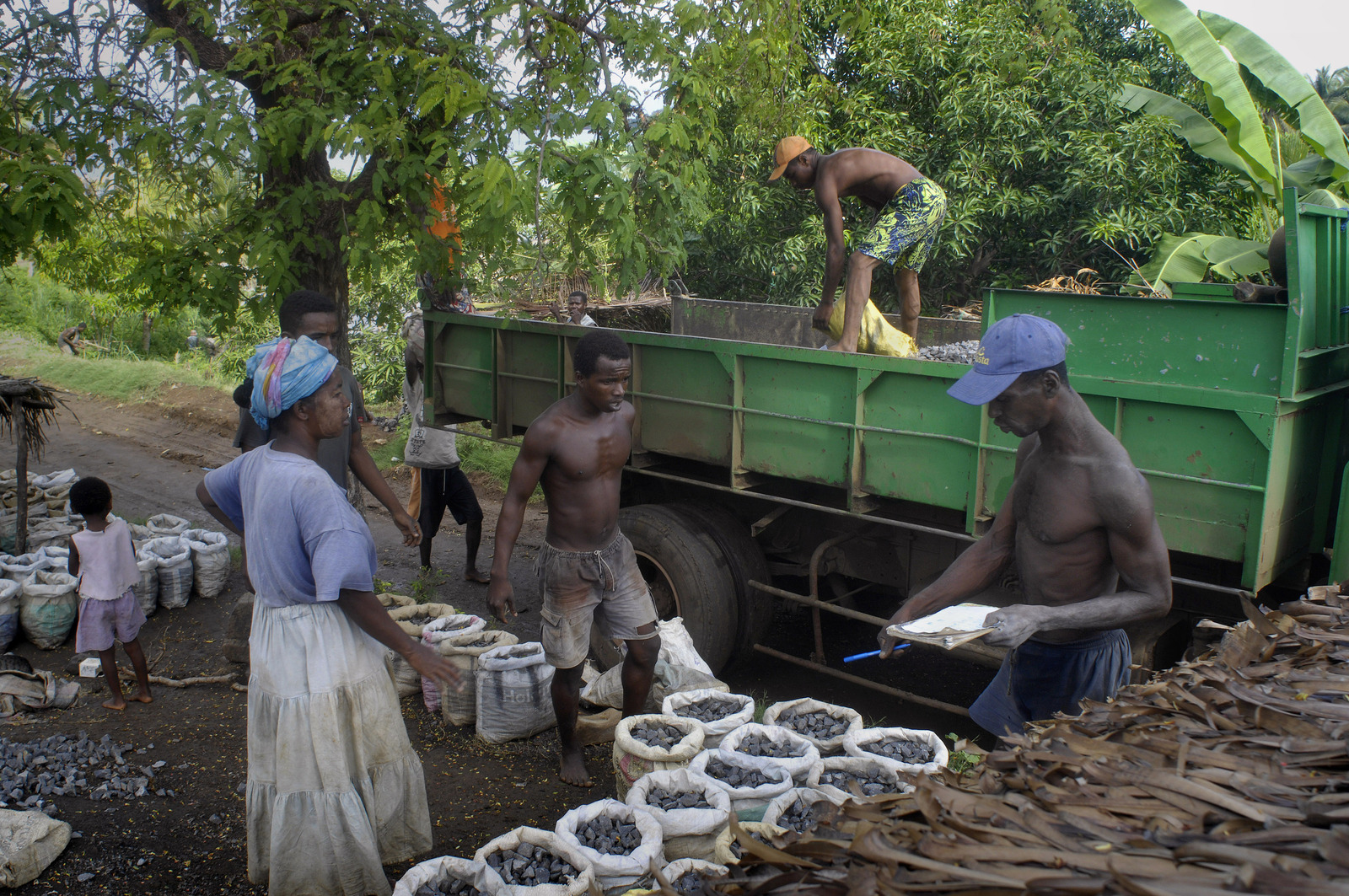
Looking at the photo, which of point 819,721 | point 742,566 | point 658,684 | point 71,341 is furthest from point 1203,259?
point 71,341

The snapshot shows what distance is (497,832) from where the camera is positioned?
3.65m

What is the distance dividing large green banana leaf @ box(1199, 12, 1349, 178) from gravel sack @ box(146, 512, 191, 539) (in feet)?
26.9

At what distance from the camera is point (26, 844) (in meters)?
3.21

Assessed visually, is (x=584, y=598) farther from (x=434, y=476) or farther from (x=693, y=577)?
(x=434, y=476)

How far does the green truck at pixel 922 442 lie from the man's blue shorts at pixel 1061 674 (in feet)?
2.43

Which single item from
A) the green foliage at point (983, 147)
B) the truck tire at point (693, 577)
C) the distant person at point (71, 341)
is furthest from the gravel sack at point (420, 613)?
the distant person at point (71, 341)

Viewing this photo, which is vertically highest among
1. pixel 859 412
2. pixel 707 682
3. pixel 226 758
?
pixel 859 412

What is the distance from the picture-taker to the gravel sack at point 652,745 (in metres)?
3.43

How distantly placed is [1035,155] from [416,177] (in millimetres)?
5965

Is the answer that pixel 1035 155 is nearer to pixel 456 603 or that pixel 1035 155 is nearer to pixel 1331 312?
pixel 1331 312

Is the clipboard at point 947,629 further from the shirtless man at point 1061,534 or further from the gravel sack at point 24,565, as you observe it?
the gravel sack at point 24,565

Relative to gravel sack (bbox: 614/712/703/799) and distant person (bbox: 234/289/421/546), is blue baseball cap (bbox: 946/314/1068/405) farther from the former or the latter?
distant person (bbox: 234/289/421/546)

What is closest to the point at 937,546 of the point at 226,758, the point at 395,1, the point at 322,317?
the point at 322,317

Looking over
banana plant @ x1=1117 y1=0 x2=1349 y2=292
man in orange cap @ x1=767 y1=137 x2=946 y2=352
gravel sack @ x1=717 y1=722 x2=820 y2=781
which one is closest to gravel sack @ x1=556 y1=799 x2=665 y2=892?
gravel sack @ x1=717 y1=722 x2=820 y2=781
